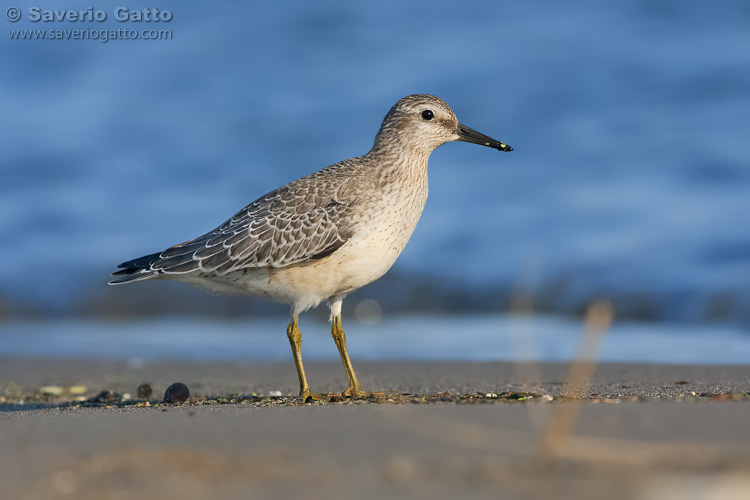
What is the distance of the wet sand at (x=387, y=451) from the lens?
3125 millimetres

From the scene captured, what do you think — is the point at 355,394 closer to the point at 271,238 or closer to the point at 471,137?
the point at 271,238

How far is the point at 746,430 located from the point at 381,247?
3.57m

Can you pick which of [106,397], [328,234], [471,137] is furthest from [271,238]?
[471,137]

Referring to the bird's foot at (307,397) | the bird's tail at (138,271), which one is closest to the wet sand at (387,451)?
the bird's foot at (307,397)

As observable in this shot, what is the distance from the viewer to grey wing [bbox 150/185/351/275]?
23.2 ft

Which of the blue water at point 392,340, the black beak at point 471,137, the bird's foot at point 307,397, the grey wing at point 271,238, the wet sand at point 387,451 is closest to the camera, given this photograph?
the wet sand at point 387,451

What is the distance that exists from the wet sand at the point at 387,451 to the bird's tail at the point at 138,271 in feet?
7.13

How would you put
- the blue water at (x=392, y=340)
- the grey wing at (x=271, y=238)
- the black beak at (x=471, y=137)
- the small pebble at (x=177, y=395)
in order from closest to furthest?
1. the small pebble at (x=177, y=395)
2. the grey wing at (x=271, y=238)
3. the black beak at (x=471, y=137)
4. the blue water at (x=392, y=340)

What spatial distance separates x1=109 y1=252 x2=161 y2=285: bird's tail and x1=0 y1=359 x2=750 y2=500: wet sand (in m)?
2.17

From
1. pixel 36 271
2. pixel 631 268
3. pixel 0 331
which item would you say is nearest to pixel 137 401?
pixel 0 331

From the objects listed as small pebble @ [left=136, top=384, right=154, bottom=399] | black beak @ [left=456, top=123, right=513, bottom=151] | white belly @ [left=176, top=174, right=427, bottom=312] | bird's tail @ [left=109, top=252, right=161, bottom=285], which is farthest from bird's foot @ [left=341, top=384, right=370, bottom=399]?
black beak @ [left=456, top=123, right=513, bottom=151]

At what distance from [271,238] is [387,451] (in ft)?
12.9

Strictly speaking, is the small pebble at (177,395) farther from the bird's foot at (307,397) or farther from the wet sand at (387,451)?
the wet sand at (387,451)

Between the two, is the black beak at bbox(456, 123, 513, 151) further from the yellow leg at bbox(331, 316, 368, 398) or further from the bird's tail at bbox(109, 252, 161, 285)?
the bird's tail at bbox(109, 252, 161, 285)
